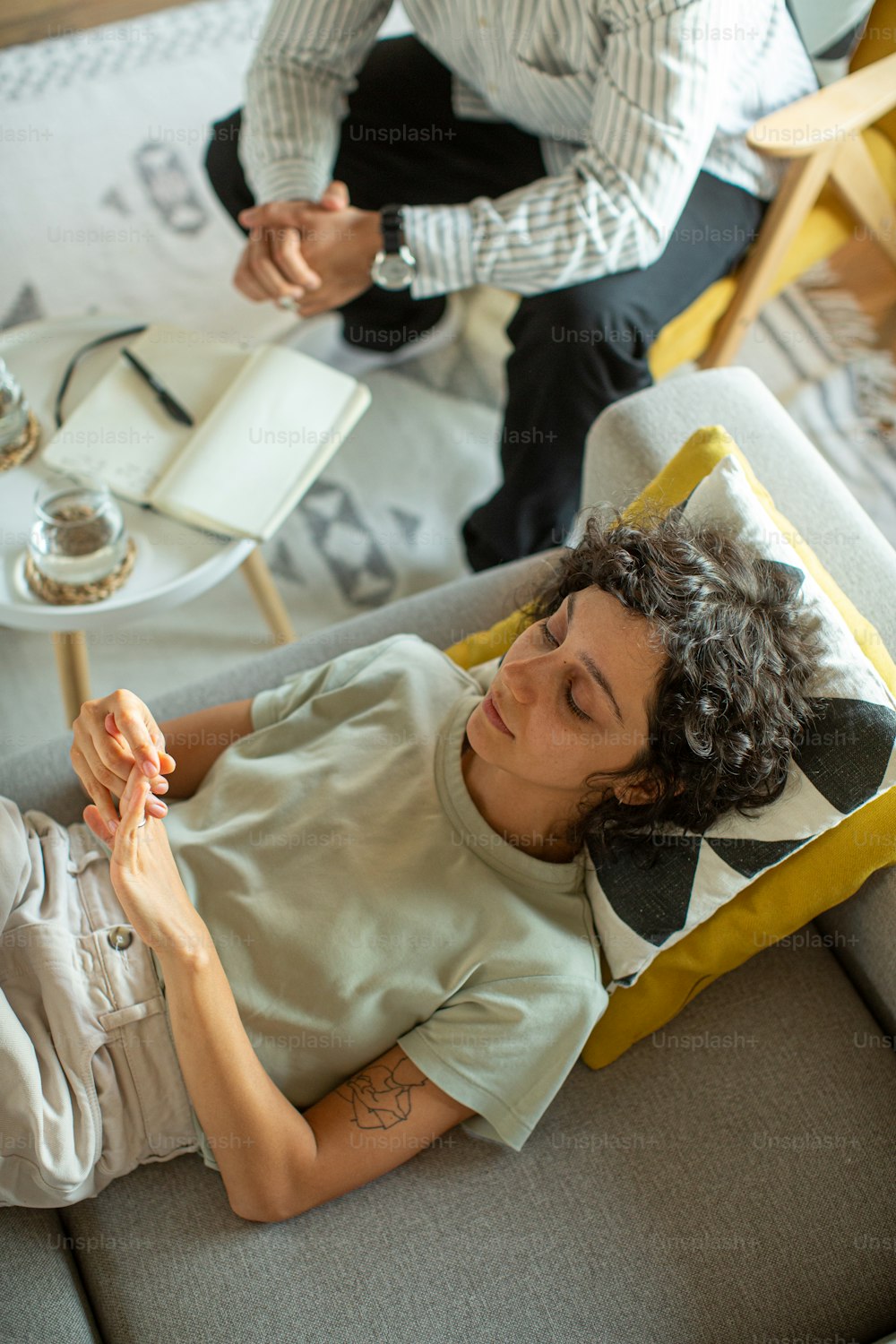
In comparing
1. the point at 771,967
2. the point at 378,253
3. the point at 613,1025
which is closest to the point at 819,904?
the point at 771,967

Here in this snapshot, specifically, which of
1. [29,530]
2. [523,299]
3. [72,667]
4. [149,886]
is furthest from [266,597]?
[149,886]

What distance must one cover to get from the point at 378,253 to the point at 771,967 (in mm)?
1295

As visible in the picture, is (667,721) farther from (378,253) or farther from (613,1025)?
(378,253)

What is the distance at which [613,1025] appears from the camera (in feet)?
3.99

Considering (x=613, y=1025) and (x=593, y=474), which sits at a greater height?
(x=593, y=474)

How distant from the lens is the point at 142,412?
65.3 inches

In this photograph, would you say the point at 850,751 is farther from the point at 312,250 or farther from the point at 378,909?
the point at 312,250

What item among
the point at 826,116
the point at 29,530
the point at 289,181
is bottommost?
the point at 29,530

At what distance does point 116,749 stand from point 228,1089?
0.36 meters

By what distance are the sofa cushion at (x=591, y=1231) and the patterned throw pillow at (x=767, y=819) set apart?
19 centimetres

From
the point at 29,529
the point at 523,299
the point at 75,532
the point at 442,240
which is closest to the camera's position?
the point at 75,532

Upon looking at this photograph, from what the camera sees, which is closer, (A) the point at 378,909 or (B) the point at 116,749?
(B) the point at 116,749

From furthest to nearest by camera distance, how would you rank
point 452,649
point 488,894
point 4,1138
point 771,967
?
point 452,649, point 771,967, point 488,894, point 4,1138

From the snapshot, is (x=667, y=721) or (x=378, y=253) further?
(x=378, y=253)
